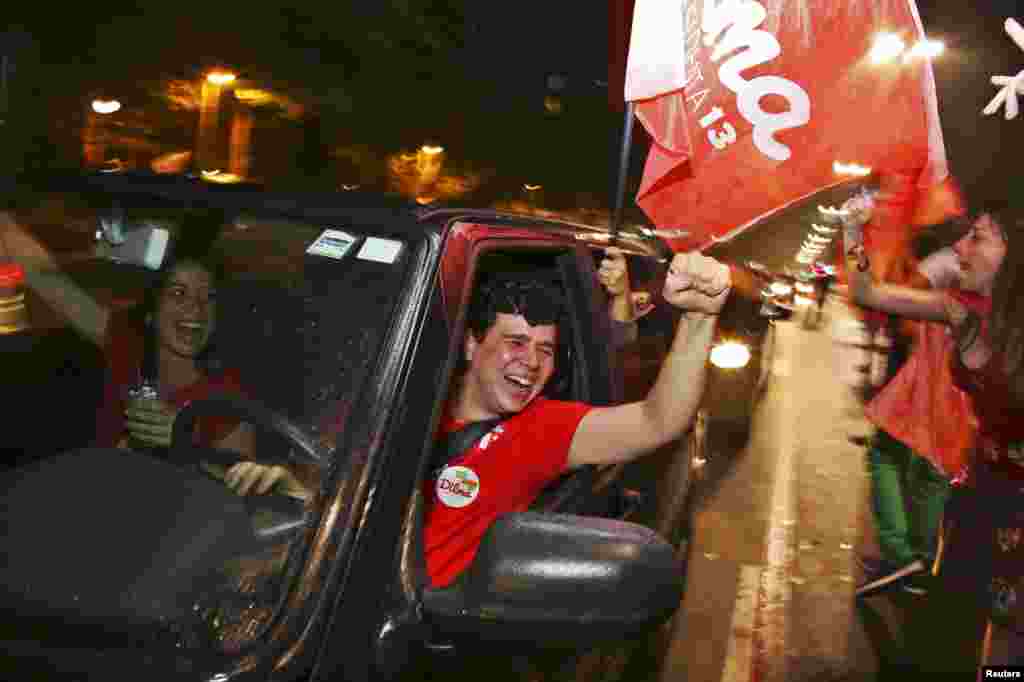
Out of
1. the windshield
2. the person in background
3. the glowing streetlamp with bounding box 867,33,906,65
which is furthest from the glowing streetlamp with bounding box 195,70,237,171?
the glowing streetlamp with bounding box 867,33,906,65

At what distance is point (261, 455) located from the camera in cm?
182

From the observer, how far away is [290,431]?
5.75 feet

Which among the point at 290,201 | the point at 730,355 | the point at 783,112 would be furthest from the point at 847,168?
the point at 730,355

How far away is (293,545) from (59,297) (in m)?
1.42

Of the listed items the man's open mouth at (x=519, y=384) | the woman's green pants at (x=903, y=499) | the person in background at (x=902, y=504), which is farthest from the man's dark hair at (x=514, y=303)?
the woman's green pants at (x=903, y=499)

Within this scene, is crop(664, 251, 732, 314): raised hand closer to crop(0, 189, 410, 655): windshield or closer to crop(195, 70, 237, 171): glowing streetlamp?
crop(0, 189, 410, 655): windshield

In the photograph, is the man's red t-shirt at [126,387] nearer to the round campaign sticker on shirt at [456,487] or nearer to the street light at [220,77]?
the round campaign sticker on shirt at [456,487]

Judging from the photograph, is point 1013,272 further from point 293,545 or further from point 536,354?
point 293,545

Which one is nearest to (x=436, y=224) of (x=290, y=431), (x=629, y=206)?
(x=290, y=431)

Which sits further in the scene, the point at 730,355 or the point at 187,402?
the point at 730,355

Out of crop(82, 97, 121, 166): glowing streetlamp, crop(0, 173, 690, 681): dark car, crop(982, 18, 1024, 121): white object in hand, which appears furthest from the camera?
crop(82, 97, 121, 166): glowing streetlamp

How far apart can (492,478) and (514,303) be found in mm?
569

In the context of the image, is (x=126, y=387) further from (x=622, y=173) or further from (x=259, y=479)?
(x=622, y=173)

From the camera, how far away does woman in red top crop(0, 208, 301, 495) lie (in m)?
2.17
